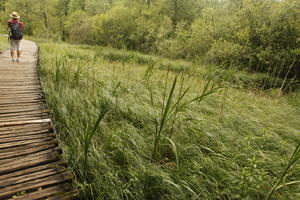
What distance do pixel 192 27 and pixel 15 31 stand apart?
36.4 ft

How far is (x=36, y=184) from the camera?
5.51 feet

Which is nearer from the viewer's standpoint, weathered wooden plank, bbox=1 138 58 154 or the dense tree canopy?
weathered wooden plank, bbox=1 138 58 154

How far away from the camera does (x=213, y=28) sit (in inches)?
488

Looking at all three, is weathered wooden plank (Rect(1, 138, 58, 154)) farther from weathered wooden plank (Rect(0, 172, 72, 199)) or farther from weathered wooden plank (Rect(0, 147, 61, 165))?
weathered wooden plank (Rect(0, 172, 72, 199))

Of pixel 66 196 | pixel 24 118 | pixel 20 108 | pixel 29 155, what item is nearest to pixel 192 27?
pixel 20 108

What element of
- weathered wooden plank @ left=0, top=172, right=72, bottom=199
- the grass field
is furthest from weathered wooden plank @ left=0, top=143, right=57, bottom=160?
weathered wooden plank @ left=0, top=172, right=72, bottom=199

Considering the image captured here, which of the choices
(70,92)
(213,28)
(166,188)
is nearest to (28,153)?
(166,188)

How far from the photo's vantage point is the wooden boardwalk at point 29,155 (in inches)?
64.1

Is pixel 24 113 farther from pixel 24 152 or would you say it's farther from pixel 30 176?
pixel 30 176

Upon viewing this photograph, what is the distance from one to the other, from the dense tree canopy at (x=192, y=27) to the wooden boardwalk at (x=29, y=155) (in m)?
2.64

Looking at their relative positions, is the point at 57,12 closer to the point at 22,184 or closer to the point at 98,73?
the point at 98,73

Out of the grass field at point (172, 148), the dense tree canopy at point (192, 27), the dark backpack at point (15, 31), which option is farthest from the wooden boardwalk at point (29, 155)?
the dark backpack at point (15, 31)

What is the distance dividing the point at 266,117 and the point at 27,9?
131ft

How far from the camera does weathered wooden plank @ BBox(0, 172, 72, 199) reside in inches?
61.5
